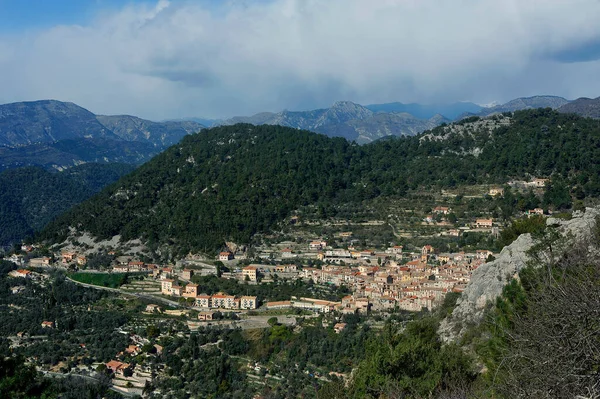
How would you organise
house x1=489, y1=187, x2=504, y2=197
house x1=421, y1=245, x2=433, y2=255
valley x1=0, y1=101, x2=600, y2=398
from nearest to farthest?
valley x1=0, y1=101, x2=600, y2=398, house x1=421, y1=245, x2=433, y2=255, house x1=489, y1=187, x2=504, y2=197

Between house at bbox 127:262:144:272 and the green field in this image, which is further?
house at bbox 127:262:144:272

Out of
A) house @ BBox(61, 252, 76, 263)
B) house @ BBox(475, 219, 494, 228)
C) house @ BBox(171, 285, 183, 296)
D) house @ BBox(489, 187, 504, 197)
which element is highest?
house @ BBox(489, 187, 504, 197)

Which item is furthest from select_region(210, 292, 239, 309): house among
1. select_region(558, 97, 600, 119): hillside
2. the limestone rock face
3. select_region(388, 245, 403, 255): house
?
select_region(558, 97, 600, 119): hillside

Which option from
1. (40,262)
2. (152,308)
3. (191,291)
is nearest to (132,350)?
(152,308)

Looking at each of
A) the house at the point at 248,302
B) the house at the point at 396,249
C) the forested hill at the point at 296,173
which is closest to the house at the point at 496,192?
the forested hill at the point at 296,173

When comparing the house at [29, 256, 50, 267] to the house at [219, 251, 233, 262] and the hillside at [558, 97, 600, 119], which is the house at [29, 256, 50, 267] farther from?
the hillside at [558, 97, 600, 119]

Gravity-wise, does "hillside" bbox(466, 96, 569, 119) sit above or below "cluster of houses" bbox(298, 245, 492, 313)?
above

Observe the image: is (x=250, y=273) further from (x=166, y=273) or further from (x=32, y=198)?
(x=32, y=198)
